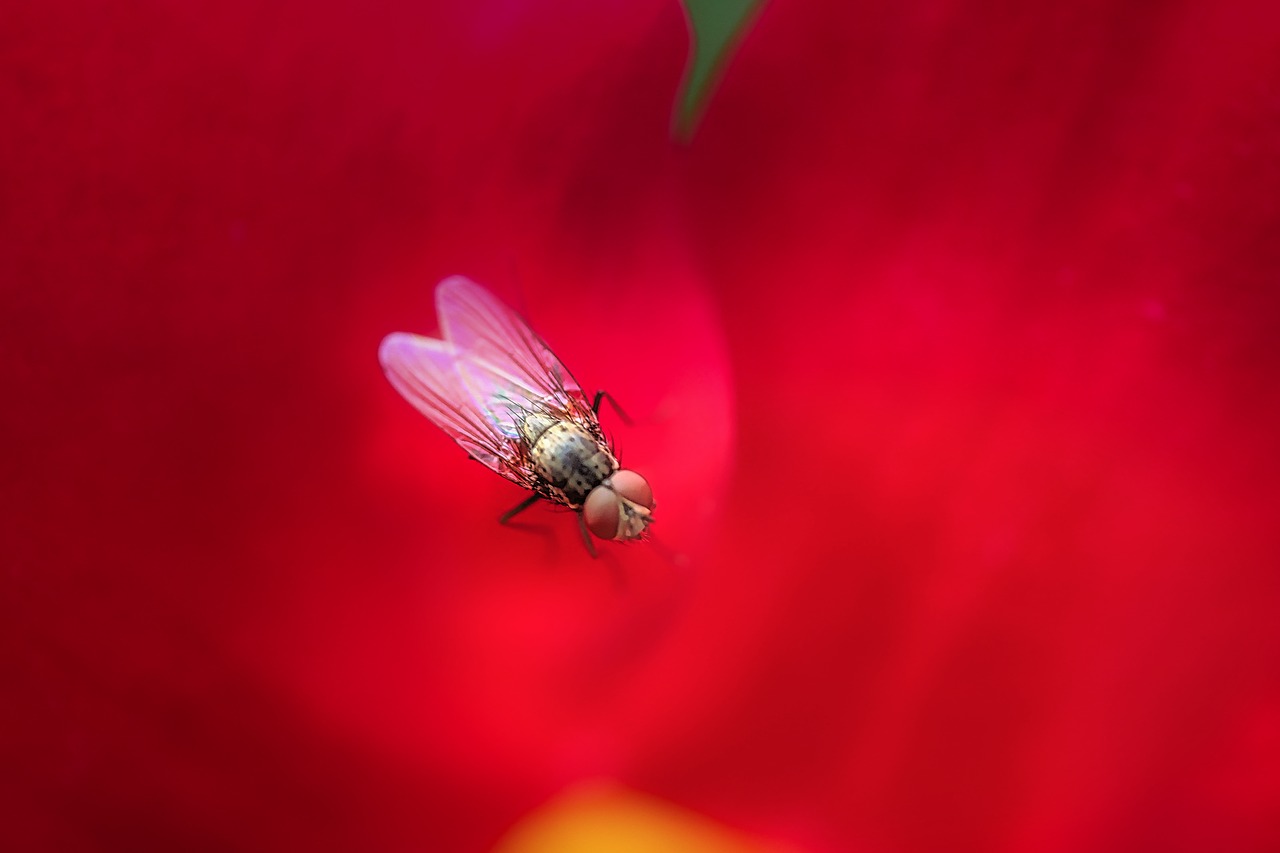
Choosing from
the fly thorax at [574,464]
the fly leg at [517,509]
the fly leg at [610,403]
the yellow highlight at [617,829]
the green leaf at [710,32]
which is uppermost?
the green leaf at [710,32]

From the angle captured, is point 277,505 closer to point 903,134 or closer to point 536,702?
point 536,702

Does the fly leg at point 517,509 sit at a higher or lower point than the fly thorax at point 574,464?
lower

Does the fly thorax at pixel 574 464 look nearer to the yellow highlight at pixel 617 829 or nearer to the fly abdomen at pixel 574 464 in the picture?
the fly abdomen at pixel 574 464

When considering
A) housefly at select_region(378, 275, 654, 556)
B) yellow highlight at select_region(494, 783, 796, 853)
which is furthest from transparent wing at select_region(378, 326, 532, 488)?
yellow highlight at select_region(494, 783, 796, 853)

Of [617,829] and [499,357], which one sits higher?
[499,357]

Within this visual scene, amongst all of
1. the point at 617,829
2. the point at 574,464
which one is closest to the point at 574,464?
the point at 574,464

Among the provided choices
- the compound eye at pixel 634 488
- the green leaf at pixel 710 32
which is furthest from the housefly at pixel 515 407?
the green leaf at pixel 710 32

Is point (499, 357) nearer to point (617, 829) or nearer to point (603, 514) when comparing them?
point (603, 514)
